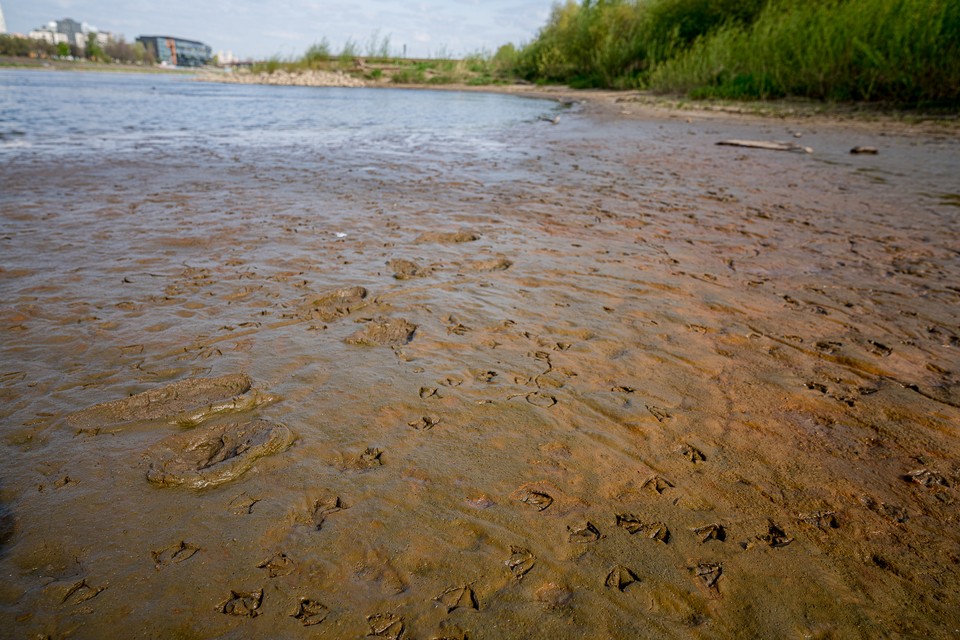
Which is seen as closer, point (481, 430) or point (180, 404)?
point (481, 430)

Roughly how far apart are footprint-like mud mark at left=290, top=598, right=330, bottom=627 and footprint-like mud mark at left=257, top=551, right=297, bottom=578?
0.11 metres

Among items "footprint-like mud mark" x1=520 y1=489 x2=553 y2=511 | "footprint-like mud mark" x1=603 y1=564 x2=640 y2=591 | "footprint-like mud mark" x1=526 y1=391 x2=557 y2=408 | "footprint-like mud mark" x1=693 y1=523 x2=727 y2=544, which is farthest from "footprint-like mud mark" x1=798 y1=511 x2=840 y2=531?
"footprint-like mud mark" x1=526 y1=391 x2=557 y2=408

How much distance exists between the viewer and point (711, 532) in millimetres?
1585

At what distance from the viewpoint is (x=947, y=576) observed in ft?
4.77

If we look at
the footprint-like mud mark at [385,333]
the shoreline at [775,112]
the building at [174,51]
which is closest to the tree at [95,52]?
the building at [174,51]

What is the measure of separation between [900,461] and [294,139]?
11.1 metres

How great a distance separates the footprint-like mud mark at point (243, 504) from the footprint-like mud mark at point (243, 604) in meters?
0.31

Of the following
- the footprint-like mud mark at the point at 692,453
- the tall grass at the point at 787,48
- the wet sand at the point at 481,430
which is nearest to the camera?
the wet sand at the point at 481,430

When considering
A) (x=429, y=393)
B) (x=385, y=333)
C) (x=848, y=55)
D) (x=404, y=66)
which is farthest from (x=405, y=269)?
(x=404, y=66)

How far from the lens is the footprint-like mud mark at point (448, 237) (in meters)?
4.40

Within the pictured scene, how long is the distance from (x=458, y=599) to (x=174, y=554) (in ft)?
2.74

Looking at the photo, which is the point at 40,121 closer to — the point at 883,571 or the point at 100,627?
the point at 100,627

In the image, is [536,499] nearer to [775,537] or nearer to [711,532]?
[711,532]

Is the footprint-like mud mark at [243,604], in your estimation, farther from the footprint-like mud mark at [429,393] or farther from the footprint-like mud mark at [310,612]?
the footprint-like mud mark at [429,393]
